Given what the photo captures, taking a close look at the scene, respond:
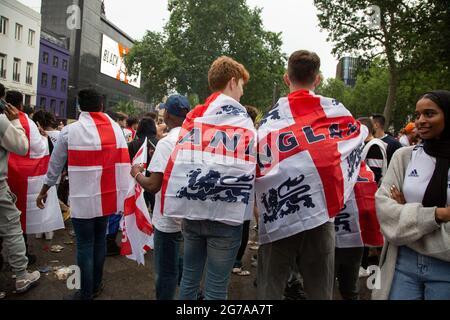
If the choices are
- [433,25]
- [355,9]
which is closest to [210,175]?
[433,25]

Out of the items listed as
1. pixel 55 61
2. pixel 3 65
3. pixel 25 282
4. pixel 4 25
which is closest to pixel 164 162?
pixel 25 282

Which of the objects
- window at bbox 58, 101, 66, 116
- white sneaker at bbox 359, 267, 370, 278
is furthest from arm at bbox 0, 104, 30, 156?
window at bbox 58, 101, 66, 116

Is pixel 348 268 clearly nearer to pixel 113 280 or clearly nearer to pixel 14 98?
pixel 113 280

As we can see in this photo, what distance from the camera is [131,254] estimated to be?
3385mm

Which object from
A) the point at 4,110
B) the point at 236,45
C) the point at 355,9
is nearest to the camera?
the point at 4,110

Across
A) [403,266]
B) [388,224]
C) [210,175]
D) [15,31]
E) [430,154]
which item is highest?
[15,31]

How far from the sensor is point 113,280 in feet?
13.7

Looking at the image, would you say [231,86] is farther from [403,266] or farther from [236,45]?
[236,45]

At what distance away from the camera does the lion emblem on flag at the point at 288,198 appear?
2.22m

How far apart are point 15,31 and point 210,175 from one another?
42.4 meters

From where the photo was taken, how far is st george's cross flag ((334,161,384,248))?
2922 millimetres

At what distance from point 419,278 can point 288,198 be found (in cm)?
83

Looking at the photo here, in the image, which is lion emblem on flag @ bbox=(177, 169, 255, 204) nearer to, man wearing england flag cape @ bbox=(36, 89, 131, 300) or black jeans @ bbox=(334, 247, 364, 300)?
black jeans @ bbox=(334, 247, 364, 300)

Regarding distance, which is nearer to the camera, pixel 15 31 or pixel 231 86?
pixel 231 86
